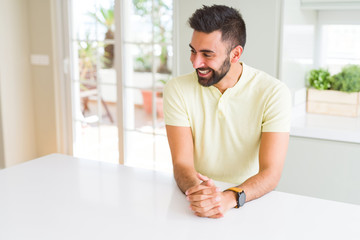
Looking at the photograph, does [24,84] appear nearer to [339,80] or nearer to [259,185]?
[339,80]

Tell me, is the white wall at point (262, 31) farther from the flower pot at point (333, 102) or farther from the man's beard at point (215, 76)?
the man's beard at point (215, 76)

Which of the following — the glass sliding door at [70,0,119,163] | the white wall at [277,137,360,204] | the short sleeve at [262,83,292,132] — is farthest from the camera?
the glass sliding door at [70,0,119,163]

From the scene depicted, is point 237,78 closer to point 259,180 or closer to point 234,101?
point 234,101

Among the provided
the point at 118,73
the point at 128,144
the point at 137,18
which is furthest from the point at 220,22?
the point at 128,144

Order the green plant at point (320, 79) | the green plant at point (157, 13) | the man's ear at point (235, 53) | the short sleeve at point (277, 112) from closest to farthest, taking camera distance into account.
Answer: the short sleeve at point (277, 112) < the man's ear at point (235, 53) < the green plant at point (320, 79) < the green plant at point (157, 13)

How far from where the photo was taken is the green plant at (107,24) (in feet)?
12.9

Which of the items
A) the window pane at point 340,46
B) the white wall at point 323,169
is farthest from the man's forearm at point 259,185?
Answer: the window pane at point 340,46

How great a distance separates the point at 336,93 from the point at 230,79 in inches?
53.7

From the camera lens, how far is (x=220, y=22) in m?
1.97

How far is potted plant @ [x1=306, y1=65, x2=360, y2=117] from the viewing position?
3121 millimetres

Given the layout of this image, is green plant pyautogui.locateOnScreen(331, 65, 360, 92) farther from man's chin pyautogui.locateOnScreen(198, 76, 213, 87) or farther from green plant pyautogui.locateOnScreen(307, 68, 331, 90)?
man's chin pyautogui.locateOnScreen(198, 76, 213, 87)

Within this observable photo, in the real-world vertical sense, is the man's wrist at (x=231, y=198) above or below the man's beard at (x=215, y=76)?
below

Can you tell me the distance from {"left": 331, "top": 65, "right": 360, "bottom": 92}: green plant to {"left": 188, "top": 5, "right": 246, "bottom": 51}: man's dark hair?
1.38 metres

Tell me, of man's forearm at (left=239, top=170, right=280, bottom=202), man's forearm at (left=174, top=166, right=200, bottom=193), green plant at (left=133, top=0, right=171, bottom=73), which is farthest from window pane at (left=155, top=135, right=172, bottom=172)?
man's forearm at (left=239, top=170, right=280, bottom=202)
